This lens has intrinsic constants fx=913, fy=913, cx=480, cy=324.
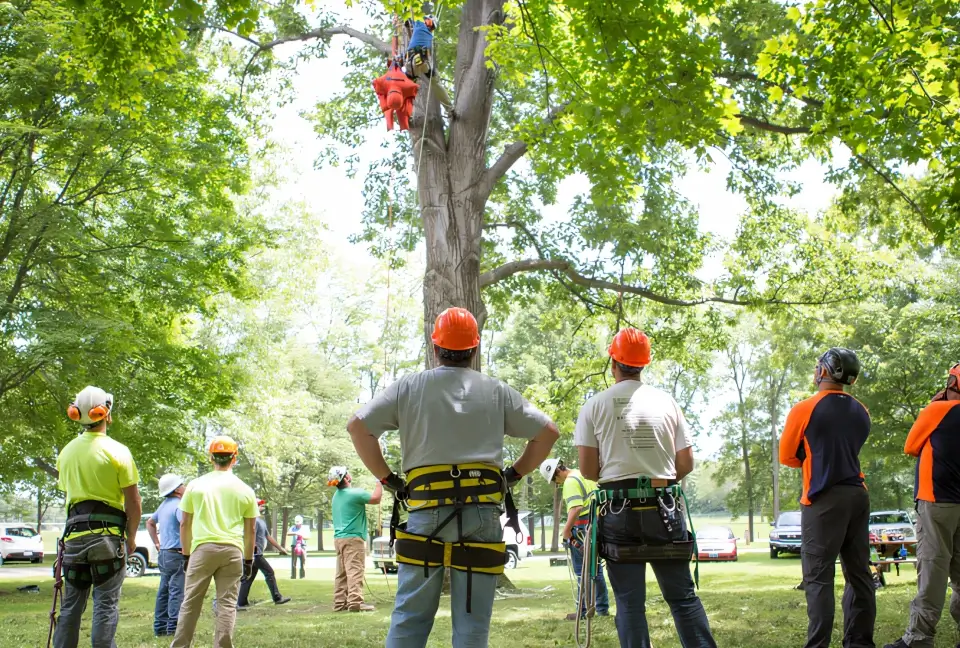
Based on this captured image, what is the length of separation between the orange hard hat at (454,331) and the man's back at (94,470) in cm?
288

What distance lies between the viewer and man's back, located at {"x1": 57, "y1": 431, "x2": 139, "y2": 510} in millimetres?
6148

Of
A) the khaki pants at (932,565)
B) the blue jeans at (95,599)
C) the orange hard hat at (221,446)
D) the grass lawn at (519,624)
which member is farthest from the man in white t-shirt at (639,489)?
the blue jeans at (95,599)

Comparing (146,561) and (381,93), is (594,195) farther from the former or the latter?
(146,561)

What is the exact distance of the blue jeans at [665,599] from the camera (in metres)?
4.78

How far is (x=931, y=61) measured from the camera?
930cm

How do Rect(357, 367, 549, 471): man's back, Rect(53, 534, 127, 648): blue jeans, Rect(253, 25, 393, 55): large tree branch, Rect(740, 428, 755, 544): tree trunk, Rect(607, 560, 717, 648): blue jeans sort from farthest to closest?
Rect(740, 428, 755, 544): tree trunk
Rect(253, 25, 393, 55): large tree branch
Rect(53, 534, 127, 648): blue jeans
Rect(607, 560, 717, 648): blue jeans
Rect(357, 367, 549, 471): man's back

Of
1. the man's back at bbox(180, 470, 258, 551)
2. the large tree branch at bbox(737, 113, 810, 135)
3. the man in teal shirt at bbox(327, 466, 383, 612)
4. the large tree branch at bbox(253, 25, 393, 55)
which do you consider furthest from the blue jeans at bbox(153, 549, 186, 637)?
the large tree branch at bbox(737, 113, 810, 135)

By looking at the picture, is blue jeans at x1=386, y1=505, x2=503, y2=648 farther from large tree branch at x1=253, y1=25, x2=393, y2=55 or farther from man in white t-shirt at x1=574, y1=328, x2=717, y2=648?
large tree branch at x1=253, y1=25, x2=393, y2=55

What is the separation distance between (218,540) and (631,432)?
3.43m

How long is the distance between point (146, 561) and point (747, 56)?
1942 cm

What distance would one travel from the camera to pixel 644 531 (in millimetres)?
4840

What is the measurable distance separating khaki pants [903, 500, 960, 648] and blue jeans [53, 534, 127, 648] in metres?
5.20

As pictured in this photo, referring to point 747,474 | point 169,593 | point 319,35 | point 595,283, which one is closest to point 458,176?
point 319,35

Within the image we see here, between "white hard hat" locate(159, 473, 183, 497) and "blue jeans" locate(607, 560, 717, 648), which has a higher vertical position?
"white hard hat" locate(159, 473, 183, 497)
